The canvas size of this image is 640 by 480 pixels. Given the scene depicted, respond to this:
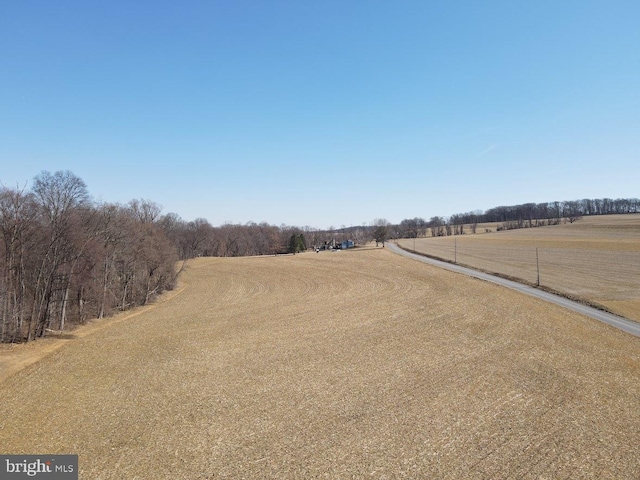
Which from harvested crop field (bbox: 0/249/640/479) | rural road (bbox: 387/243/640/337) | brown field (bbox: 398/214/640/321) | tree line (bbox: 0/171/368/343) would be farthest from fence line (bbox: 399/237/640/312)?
tree line (bbox: 0/171/368/343)

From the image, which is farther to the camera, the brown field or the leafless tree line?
the brown field

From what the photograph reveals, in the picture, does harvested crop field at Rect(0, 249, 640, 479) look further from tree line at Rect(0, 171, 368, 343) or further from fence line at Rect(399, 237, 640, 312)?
fence line at Rect(399, 237, 640, 312)

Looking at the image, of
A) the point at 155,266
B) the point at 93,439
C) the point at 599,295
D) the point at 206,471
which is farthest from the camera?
the point at 155,266

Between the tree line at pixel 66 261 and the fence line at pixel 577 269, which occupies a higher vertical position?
the tree line at pixel 66 261

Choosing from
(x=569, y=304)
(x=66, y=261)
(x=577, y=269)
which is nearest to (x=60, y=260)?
(x=66, y=261)

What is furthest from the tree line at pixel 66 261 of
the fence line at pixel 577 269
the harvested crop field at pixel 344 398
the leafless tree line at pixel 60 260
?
the fence line at pixel 577 269

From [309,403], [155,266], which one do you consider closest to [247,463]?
[309,403]

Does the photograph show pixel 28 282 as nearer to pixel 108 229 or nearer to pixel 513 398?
pixel 108 229

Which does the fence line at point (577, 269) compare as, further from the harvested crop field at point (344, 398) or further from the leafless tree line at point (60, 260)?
the leafless tree line at point (60, 260)
